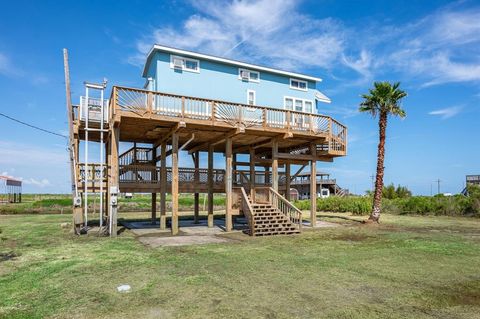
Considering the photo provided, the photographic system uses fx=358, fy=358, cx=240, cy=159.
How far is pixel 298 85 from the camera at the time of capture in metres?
23.1

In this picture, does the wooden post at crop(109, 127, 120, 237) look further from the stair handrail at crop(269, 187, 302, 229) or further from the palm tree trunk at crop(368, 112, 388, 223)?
the palm tree trunk at crop(368, 112, 388, 223)

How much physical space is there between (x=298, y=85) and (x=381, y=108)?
17.7 ft

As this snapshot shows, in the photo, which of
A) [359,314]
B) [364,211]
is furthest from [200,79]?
[364,211]

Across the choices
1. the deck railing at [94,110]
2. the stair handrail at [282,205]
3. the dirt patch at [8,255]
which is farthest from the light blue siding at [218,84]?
the dirt patch at [8,255]

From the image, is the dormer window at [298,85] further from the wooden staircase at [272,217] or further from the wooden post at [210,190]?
the wooden staircase at [272,217]

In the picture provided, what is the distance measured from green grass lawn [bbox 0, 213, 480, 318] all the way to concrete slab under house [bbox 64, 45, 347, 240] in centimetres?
454

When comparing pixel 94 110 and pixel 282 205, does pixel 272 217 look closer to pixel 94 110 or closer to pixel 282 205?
pixel 282 205

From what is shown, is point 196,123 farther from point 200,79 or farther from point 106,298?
point 106,298

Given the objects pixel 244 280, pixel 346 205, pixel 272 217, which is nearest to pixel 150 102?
pixel 272 217

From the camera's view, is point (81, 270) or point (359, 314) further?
point (81, 270)

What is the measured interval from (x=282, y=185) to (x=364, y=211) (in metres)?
12.2

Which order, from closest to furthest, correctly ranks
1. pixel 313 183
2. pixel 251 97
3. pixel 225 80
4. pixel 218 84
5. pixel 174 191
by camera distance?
pixel 174 191
pixel 218 84
pixel 225 80
pixel 313 183
pixel 251 97

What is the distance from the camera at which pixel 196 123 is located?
637 inches

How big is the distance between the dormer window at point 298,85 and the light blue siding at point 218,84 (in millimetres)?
240
